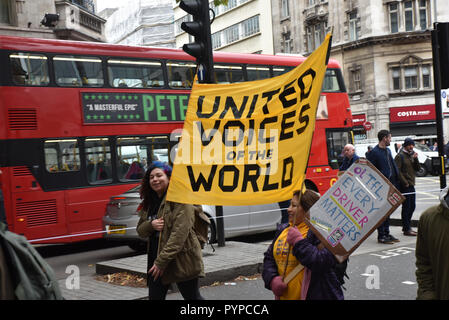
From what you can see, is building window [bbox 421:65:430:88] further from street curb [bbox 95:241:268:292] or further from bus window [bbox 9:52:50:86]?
street curb [bbox 95:241:268:292]

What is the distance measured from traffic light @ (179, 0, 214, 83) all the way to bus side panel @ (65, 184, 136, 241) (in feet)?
13.1

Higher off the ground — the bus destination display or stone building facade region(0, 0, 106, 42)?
stone building facade region(0, 0, 106, 42)

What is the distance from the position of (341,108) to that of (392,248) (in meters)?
7.05

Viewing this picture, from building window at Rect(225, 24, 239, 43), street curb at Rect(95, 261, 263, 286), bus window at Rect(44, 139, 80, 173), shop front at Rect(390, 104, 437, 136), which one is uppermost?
building window at Rect(225, 24, 239, 43)

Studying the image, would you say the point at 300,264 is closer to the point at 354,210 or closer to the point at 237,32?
the point at 354,210

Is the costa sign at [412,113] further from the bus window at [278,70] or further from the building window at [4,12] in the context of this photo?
the building window at [4,12]

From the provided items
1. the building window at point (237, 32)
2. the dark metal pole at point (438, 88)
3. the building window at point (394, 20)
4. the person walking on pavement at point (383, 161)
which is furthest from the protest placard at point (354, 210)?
the building window at point (237, 32)

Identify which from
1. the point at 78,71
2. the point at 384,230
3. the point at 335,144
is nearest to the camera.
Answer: the point at 384,230

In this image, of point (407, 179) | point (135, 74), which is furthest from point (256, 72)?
point (407, 179)

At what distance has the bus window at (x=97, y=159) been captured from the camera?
36.1ft

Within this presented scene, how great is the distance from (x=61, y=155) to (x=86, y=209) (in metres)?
1.24

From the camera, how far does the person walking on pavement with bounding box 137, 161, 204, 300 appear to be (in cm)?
412

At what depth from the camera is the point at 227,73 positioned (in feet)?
42.3

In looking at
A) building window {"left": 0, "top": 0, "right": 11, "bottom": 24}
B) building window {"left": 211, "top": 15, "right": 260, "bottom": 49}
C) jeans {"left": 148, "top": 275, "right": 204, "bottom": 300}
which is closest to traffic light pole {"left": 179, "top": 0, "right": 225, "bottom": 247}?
jeans {"left": 148, "top": 275, "right": 204, "bottom": 300}
